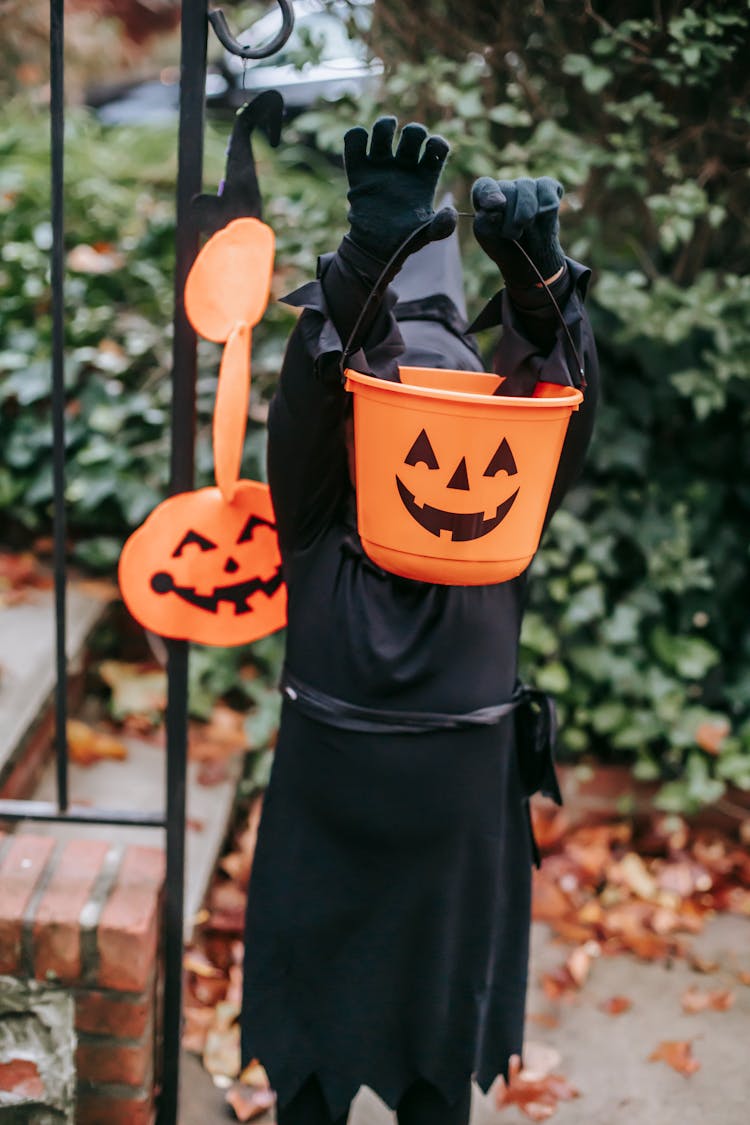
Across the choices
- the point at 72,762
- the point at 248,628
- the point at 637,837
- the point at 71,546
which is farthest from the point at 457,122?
the point at 637,837

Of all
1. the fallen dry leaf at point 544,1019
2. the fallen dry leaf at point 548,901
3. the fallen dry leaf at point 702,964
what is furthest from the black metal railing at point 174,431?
the fallen dry leaf at point 702,964

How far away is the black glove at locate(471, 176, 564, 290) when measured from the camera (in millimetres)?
1061

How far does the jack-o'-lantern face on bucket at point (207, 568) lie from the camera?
151 cm

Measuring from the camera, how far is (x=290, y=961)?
4.95ft

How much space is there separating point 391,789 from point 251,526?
1.48 ft

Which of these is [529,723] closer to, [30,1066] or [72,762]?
[30,1066]

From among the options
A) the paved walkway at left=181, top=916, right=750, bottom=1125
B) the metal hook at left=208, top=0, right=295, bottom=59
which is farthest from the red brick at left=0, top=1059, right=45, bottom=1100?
the metal hook at left=208, top=0, right=295, bottom=59

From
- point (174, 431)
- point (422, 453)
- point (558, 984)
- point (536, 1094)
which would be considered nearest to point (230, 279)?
point (174, 431)

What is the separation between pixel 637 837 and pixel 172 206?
2.62m

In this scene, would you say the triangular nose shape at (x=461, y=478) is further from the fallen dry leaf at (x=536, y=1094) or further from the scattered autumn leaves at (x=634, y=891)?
the scattered autumn leaves at (x=634, y=891)

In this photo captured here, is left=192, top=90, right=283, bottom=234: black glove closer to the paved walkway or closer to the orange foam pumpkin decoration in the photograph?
the orange foam pumpkin decoration

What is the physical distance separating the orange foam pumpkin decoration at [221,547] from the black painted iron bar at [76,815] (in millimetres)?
351

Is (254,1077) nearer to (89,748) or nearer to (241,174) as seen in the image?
(89,748)

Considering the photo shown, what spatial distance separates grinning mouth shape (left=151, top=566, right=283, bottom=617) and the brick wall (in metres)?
0.49
